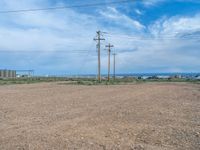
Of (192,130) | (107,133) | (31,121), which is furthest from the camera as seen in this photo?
(31,121)

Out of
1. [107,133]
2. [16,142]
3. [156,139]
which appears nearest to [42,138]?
[16,142]

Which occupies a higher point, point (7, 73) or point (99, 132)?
point (7, 73)

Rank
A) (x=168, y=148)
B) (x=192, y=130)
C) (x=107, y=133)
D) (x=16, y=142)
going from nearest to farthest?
(x=168, y=148)
(x=16, y=142)
(x=107, y=133)
(x=192, y=130)

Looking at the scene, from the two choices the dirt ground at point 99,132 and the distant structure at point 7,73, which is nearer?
the dirt ground at point 99,132

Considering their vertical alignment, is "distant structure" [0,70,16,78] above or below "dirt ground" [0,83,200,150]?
above

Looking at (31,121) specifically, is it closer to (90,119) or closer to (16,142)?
(90,119)

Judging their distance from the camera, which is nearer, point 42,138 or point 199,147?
point 199,147

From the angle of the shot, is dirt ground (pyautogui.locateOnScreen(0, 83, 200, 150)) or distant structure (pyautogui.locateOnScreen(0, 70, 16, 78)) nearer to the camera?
dirt ground (pyautogui.locateOnScreen(0, 83, 200, 150))

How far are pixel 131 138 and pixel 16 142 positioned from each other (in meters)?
2.85

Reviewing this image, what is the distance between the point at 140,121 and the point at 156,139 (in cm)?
279

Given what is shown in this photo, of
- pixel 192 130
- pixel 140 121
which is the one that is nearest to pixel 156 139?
pixel 192 130

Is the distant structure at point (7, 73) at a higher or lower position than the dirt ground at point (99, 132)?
higher

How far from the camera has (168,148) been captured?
711cm

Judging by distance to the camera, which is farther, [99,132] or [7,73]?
[7,73]
